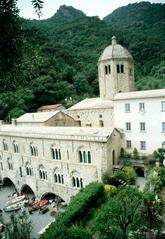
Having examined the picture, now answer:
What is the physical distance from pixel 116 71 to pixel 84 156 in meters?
17.4

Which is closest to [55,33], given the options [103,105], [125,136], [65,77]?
[65,77]

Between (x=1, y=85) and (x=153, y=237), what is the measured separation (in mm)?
12963

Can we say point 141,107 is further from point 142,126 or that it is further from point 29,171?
point 29,171

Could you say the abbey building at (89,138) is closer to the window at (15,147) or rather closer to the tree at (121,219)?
the window at (15,147)

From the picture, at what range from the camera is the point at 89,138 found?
28578 millimetres

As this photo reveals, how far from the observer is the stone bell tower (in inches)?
1580

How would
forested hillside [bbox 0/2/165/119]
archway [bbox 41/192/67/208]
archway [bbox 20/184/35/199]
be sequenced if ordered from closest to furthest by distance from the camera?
1. archway [bbox 41/192/67/208]
2. archway [bbox 20/184/35/199]
3. forested hillside [bbox 0/2/165/119]

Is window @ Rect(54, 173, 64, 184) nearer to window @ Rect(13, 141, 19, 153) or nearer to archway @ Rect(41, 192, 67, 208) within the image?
archway @ Rect(41, 192, 67, 208)

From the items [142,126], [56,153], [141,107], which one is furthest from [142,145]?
[56,153]

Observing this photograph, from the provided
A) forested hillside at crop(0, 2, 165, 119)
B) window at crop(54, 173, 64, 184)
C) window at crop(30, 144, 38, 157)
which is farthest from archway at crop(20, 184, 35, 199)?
forested hillside at crop(0, 2, 165, 119)

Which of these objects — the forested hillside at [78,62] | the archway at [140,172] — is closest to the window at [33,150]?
the forested hillside at [78,62]

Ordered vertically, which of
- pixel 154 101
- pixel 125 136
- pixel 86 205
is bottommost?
pixel 86 205

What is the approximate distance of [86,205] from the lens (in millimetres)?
22141

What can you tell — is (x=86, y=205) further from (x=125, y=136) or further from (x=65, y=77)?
(x=65, y=77)
